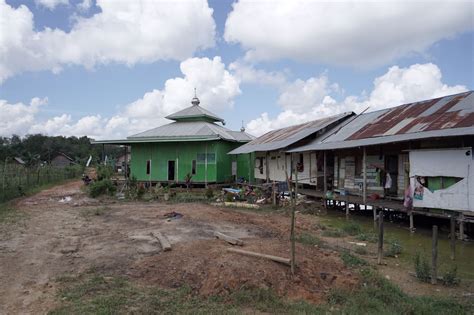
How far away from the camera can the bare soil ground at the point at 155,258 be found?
6.11 meters

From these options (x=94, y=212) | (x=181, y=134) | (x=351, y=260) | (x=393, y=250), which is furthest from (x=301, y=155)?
(x=351, y=260)

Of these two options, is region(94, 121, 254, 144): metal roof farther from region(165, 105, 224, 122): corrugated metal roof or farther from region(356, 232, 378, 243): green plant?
region(356, 232, 378, 243): green plant

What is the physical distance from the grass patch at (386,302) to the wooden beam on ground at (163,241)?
12.8 feet

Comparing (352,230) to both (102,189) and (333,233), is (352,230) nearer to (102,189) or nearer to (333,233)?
(333,233)

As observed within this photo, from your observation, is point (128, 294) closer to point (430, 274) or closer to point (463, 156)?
point (430, 274)

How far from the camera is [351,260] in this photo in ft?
26.1

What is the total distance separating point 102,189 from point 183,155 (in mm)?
6056

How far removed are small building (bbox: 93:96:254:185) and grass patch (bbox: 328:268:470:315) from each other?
1819cm

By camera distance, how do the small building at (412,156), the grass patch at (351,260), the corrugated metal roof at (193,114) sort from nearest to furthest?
the grass patch at (351,260)
the small building at (412,156)
the corrugated metal roof at (193,114)

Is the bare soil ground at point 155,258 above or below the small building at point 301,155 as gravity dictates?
below

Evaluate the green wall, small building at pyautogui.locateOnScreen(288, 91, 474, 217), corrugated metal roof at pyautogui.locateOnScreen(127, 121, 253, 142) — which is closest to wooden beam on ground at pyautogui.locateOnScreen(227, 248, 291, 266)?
small building at pyautogui.locateOnScreen(288, 91, 474, 217)

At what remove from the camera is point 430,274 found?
7055mm

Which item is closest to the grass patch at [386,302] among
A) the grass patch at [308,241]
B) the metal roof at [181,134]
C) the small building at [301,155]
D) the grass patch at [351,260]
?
the grass patch at [351,260]

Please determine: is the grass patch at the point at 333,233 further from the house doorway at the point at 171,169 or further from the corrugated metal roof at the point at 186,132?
the house doorway at the point at 171,169
